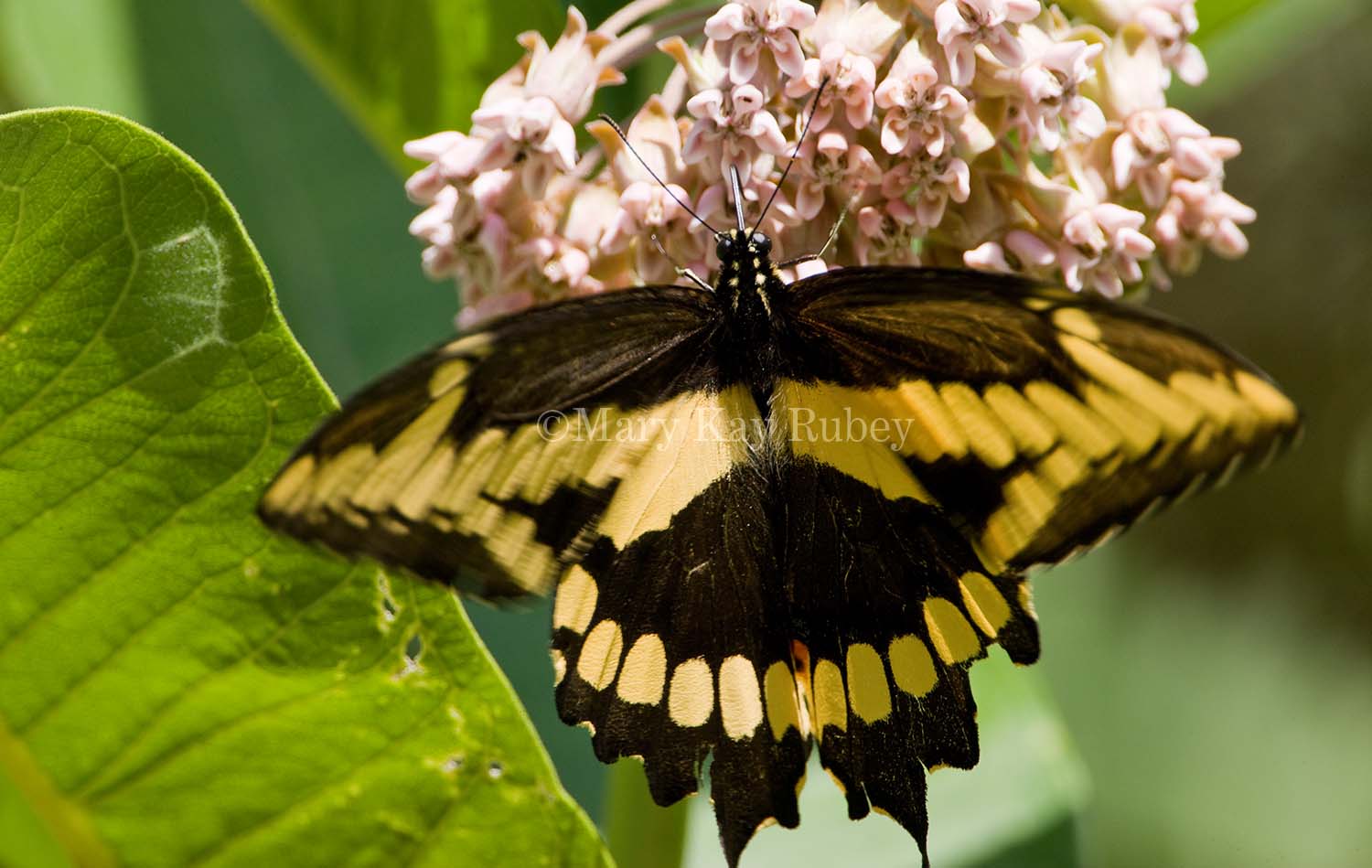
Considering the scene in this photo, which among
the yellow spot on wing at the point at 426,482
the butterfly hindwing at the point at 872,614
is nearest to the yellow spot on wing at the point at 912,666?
the butterfly hindwing at the point at 872,614

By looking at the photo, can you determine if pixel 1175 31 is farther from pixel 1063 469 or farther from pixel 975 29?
pixel 1063 469

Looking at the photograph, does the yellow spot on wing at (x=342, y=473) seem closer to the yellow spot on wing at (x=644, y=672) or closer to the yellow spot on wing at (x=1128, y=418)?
the yellow spot on wing at (x=644, y=672)

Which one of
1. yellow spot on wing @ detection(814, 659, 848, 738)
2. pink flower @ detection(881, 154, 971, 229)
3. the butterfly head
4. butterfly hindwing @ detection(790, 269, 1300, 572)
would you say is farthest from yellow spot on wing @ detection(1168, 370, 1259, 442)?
yellow spot on wing @ detection(814, 659, 848, 738)

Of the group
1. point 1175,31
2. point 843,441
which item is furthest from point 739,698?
point 1175,31

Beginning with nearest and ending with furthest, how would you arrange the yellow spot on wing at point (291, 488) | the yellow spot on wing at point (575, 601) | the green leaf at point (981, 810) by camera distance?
the yellow spot on wing at point (291, 488) → the yellow spot on wing at point (575, 601) → the green leaf at point (981, 810)

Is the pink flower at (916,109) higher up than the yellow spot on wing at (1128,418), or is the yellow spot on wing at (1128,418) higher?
the pink flower at (916,109)

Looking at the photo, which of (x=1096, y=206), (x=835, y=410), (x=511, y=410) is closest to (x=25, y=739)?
(x=511, y=410)
